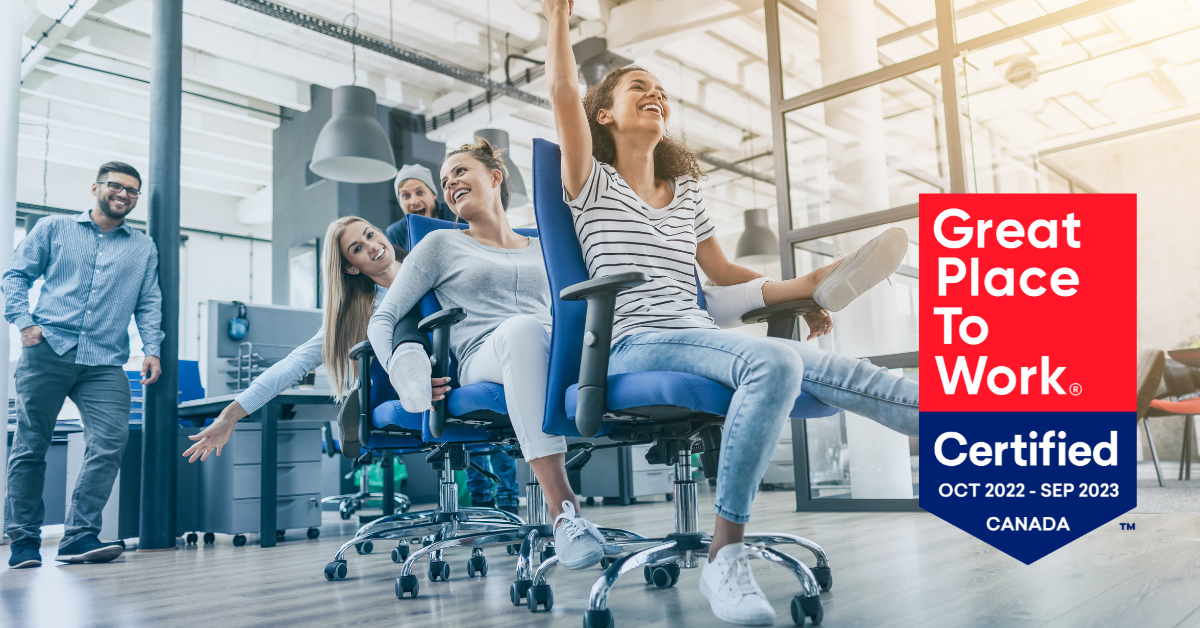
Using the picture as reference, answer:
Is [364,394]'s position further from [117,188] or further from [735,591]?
[117,188]

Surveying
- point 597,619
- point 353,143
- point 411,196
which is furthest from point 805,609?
point 353,143

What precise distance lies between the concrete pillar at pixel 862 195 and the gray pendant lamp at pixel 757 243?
14.6 feet

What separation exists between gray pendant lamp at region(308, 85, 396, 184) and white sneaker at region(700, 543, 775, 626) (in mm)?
4689

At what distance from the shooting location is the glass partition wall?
11.2ft

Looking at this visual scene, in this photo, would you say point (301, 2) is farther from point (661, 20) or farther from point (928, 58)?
point (928, 58)

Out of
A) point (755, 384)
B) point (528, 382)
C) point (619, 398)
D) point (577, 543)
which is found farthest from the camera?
point (528, 382)

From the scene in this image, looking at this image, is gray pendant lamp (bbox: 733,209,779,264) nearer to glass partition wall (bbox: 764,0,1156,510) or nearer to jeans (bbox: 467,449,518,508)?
glass partition wall (bbox: 764,0,1156,510)

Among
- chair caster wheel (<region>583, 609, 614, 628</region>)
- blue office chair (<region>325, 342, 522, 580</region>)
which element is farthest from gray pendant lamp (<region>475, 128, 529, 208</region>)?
chair caster wheel (<region>583, 609, 614, 628</region>)

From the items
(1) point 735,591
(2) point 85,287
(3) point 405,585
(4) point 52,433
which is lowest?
(3) point 405,585

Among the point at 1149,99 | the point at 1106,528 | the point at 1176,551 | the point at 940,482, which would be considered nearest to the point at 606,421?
the point at 940,482

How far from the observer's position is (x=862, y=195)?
12.5 ft

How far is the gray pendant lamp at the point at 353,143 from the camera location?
17.8ft

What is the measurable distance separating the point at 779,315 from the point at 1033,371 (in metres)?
1.19

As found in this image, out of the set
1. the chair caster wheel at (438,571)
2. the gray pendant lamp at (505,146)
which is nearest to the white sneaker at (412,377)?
the chair caster wheel at (438,571)
